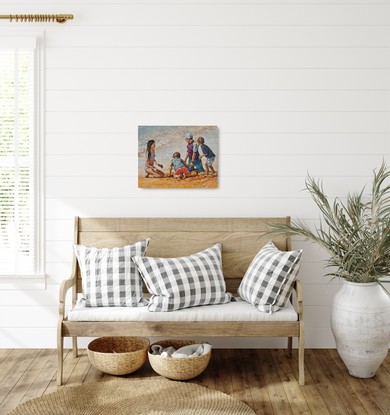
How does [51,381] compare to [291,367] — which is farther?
[291,367]

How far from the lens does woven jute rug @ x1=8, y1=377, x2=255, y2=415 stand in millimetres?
3061

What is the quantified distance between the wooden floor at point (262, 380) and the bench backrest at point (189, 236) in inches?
21.3

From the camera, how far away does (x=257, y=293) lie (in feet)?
11.8

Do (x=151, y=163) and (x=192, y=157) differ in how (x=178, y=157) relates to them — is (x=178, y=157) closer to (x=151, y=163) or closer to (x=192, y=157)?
(x=192, y=157)

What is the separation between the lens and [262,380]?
3562mm

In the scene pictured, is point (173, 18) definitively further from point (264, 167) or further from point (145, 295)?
point (145, 295)

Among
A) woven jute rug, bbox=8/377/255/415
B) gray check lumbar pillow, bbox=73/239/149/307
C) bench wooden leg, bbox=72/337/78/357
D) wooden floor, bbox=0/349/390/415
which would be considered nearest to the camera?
woven jute rug, bbox=8/377/255/415

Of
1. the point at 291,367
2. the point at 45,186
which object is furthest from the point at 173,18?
the point at 291,367

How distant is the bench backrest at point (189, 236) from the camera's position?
402cm

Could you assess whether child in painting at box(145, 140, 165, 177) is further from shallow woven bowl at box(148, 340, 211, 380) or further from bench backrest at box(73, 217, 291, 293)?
shallow woven bowl at box(148, 340, 211, 380)

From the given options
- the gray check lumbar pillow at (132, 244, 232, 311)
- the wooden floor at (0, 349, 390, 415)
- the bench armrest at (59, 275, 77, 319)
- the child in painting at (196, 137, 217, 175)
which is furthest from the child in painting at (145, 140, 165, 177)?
the wooden floor at (0, 349, 390, 415)

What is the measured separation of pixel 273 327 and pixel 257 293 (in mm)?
236

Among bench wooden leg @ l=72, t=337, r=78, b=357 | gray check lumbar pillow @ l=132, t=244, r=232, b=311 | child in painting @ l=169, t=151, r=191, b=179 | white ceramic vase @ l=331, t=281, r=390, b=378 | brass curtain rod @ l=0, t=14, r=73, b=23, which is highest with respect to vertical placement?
brass curtain rod @ l=0, t=14, r=73, b=23

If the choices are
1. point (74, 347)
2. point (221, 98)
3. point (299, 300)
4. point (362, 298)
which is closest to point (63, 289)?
point (74, 347)
